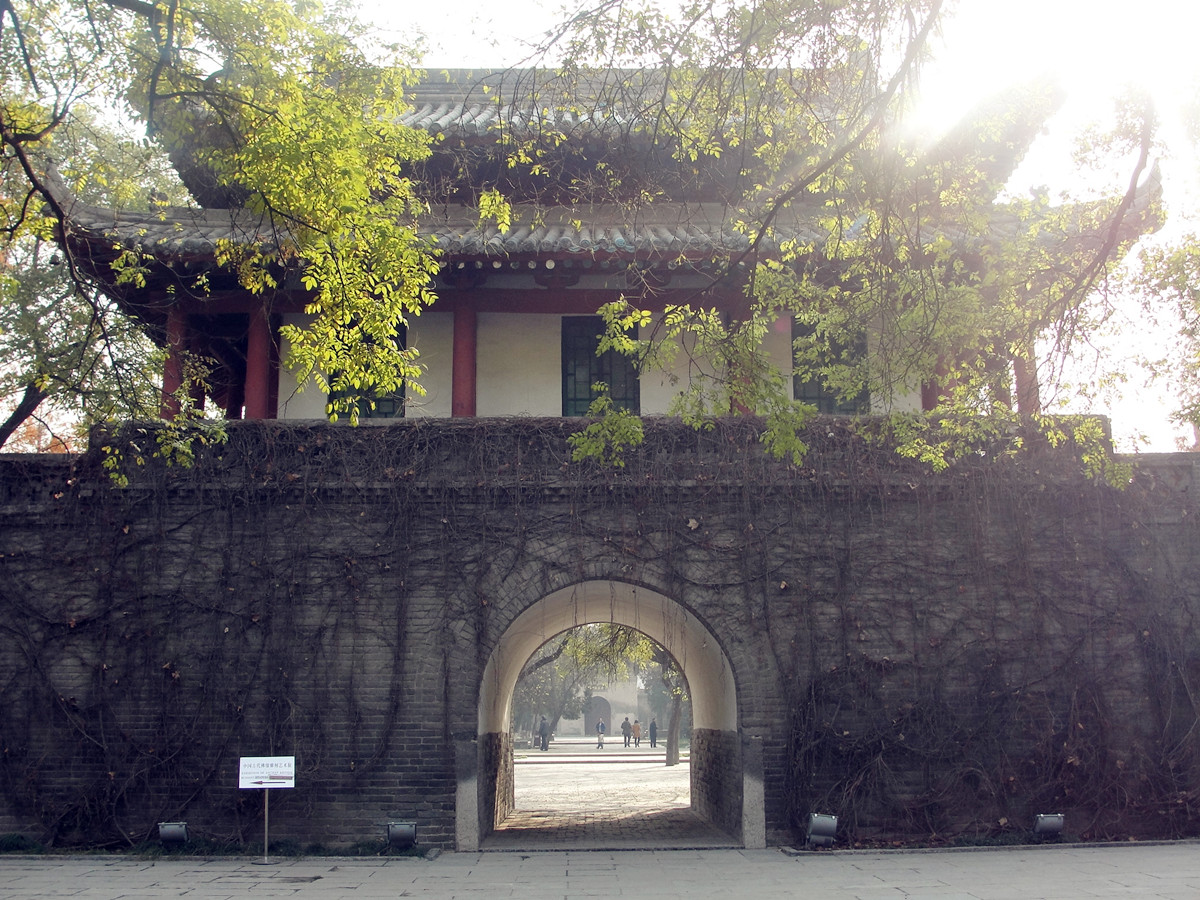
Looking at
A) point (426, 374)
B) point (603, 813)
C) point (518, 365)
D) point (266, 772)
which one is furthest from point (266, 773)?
point (603, 813)

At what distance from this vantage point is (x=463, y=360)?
34.5ft

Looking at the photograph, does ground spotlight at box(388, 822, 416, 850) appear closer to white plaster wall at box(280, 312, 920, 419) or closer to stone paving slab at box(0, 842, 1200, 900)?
stone paving slab at box(0, 842, 1200, 900)

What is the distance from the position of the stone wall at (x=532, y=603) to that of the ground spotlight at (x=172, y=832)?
24cm

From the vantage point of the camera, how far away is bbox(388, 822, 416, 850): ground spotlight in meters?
8.78

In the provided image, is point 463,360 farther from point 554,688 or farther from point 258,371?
point 554,688

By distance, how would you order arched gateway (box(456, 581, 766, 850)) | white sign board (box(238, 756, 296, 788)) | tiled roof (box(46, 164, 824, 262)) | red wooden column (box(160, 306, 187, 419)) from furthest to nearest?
red wooden column (box(160, 306, 187, 419))
tiled roof (box(46, 164, 824, 262))
arched gateway (box(456, 581, 766, 850))
white sign board (box(238, 756, 296, 788))

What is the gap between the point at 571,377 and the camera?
36.9 feet

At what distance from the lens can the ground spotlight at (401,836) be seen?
8781 mm

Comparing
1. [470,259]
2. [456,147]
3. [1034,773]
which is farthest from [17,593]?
[1034,773]

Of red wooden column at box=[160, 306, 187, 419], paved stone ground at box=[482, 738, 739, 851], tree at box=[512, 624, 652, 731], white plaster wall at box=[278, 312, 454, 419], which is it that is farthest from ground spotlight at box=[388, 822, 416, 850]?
tree at box=[512, 624, 652, 731]

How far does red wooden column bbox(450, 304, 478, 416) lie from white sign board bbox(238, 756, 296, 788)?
3.74 metres

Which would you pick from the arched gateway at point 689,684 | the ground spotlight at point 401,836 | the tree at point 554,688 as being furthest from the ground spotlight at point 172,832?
the tree at point 554,688

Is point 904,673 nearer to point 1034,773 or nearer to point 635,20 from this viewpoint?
point 1034,773

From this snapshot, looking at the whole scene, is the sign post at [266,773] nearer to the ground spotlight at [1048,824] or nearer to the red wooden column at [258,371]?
the red wooden column at [258,371]
